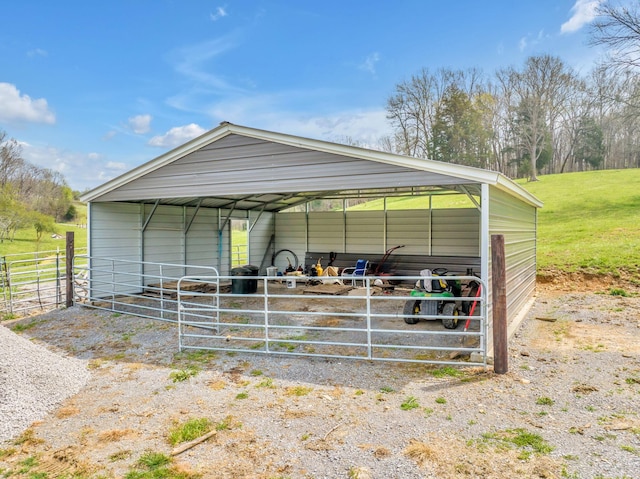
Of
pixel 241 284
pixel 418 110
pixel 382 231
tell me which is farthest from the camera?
pixel 418 110

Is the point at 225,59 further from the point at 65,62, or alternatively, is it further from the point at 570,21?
the point at 570,21

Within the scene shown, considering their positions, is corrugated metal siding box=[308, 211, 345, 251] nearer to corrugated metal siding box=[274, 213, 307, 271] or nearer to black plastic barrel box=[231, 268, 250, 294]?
corrugated metal siding box=[274, 213, 307, 271]

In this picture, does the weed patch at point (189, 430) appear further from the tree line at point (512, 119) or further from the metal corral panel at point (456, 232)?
the tree line at point (512, 119)

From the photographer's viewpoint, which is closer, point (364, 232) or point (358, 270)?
point (358, 270)

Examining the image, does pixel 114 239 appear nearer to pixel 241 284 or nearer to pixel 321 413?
pixel 241 284

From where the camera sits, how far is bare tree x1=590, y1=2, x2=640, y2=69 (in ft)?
48.6

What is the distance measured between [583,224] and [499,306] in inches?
586

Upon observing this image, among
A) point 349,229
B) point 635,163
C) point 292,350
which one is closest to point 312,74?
point 349,229

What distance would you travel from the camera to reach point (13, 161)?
27.0 m

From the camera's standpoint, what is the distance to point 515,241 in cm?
698

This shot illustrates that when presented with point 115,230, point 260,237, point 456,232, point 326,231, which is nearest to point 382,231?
point 326,231

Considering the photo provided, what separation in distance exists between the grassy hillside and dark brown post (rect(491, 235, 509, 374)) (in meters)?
8.13

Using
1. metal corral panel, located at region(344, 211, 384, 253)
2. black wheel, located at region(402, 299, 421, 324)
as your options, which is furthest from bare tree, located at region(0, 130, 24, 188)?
black wheel, located at region(402, 299, 421, 324)

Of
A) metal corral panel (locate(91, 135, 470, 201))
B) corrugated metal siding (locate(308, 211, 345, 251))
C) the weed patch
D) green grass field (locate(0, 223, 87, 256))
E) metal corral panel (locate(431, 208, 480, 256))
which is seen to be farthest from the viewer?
green grass field (locate(0, 223, 87, 256))
